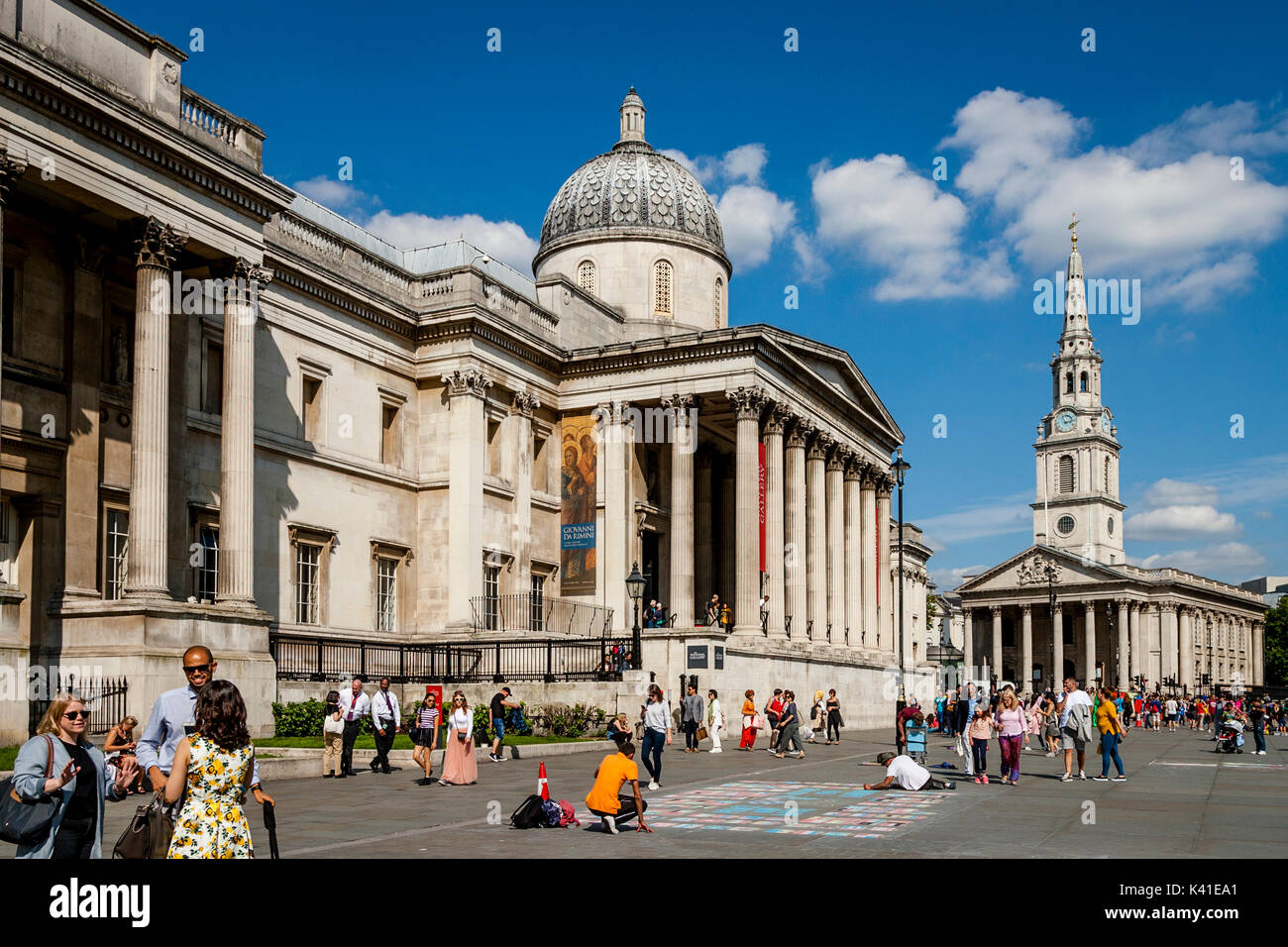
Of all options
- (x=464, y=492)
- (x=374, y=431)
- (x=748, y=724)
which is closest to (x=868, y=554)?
(x=464, y=492)

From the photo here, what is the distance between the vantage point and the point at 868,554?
56188 mm

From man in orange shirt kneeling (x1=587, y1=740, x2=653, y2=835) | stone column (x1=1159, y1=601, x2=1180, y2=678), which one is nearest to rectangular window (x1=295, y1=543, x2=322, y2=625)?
man in orange shirt kneeling (x1=587, y1=740, x2=653, y2=835)

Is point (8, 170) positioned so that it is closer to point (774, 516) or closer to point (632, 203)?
point (774, 516)

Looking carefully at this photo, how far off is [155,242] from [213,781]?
69.2 feet

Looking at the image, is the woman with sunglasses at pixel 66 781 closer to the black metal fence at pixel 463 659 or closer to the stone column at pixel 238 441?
the stone column at pixel 238 441

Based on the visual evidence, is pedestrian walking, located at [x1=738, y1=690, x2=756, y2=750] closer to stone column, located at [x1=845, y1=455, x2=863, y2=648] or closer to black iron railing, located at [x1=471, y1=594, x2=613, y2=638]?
black iron railing, located at [x1=471, y1=594, x2=613, y2=638]

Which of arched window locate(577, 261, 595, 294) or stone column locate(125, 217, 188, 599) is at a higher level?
arched window locate(577, 261, 595, 294)

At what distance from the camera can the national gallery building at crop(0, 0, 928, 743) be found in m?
25.5

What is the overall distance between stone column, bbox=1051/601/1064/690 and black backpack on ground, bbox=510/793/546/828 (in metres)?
106

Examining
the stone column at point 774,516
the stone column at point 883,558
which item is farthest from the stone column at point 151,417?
the stone column at point 883,558

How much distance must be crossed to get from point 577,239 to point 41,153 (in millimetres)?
29190

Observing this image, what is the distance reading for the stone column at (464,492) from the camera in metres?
39.3

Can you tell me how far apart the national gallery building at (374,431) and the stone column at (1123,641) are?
68524 mm

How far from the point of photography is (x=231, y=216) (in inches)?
1108
